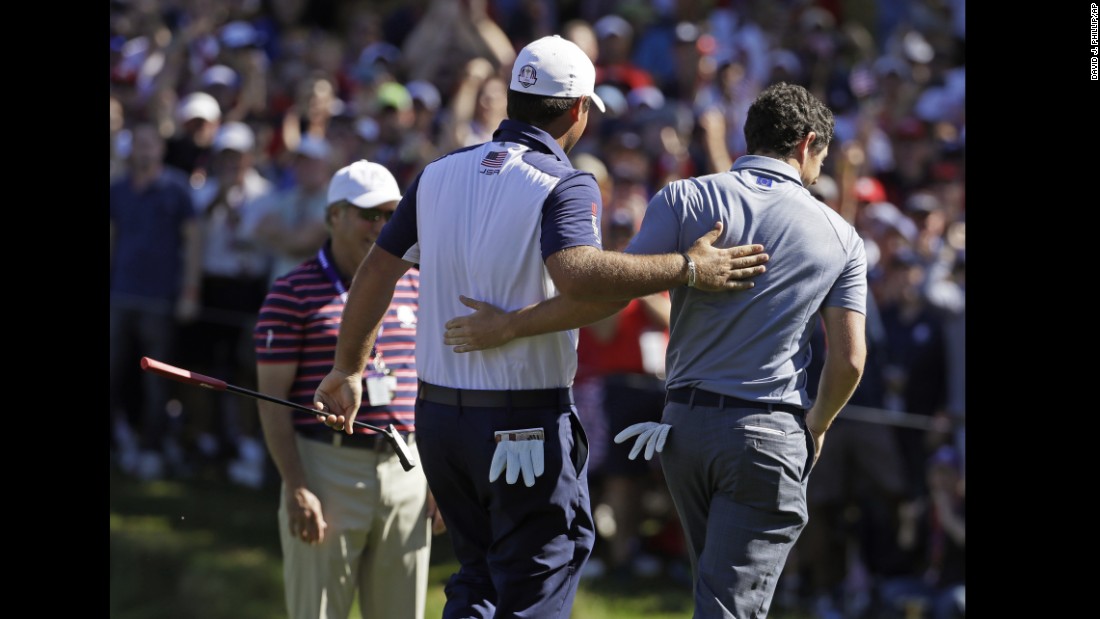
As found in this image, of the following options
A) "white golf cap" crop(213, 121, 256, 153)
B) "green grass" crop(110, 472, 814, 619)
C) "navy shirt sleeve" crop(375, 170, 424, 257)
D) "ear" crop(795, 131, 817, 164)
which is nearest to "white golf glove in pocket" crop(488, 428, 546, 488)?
A: "navy shirt sleeve" crop(375, 170, 424, 257)

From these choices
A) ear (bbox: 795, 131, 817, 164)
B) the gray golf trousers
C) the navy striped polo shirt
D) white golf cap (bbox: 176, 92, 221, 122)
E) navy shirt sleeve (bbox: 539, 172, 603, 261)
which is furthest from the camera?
white golf cap (bbox: 176, 92, 221, 122)

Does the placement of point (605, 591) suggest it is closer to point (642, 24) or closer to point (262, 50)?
point (642, 24)

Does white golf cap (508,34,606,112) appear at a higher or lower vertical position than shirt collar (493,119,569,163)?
higher

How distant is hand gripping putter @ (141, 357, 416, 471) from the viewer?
186 inches

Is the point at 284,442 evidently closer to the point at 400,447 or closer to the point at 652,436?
the point at 400,447

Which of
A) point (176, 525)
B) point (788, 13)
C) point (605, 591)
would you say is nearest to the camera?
point (605, 591)

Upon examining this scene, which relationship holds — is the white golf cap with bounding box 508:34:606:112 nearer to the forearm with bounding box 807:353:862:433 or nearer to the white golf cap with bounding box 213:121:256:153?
the forearm with bounding box 807:353:862:433

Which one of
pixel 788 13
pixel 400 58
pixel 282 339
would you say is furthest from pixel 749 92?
pixel 282 339

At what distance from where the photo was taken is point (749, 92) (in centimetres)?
1163

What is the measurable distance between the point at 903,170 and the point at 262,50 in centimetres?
616

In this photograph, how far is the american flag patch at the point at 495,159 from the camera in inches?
195

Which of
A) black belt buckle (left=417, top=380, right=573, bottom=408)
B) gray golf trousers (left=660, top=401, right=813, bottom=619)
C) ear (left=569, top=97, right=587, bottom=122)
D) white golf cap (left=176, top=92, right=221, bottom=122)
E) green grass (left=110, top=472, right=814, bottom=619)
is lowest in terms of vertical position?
green grass (left=110, top=472, right=814, bottom=619)

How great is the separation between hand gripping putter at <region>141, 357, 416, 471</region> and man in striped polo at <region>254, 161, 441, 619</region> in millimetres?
157

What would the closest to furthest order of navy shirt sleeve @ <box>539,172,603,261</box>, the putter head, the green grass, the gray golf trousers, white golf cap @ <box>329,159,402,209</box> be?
navy shirt sleeve @ <box>539,172,603,261</box>
the gray golf trousers
the putter head
white golf cap @ <box>329,159,402,209</box>
the green grass
